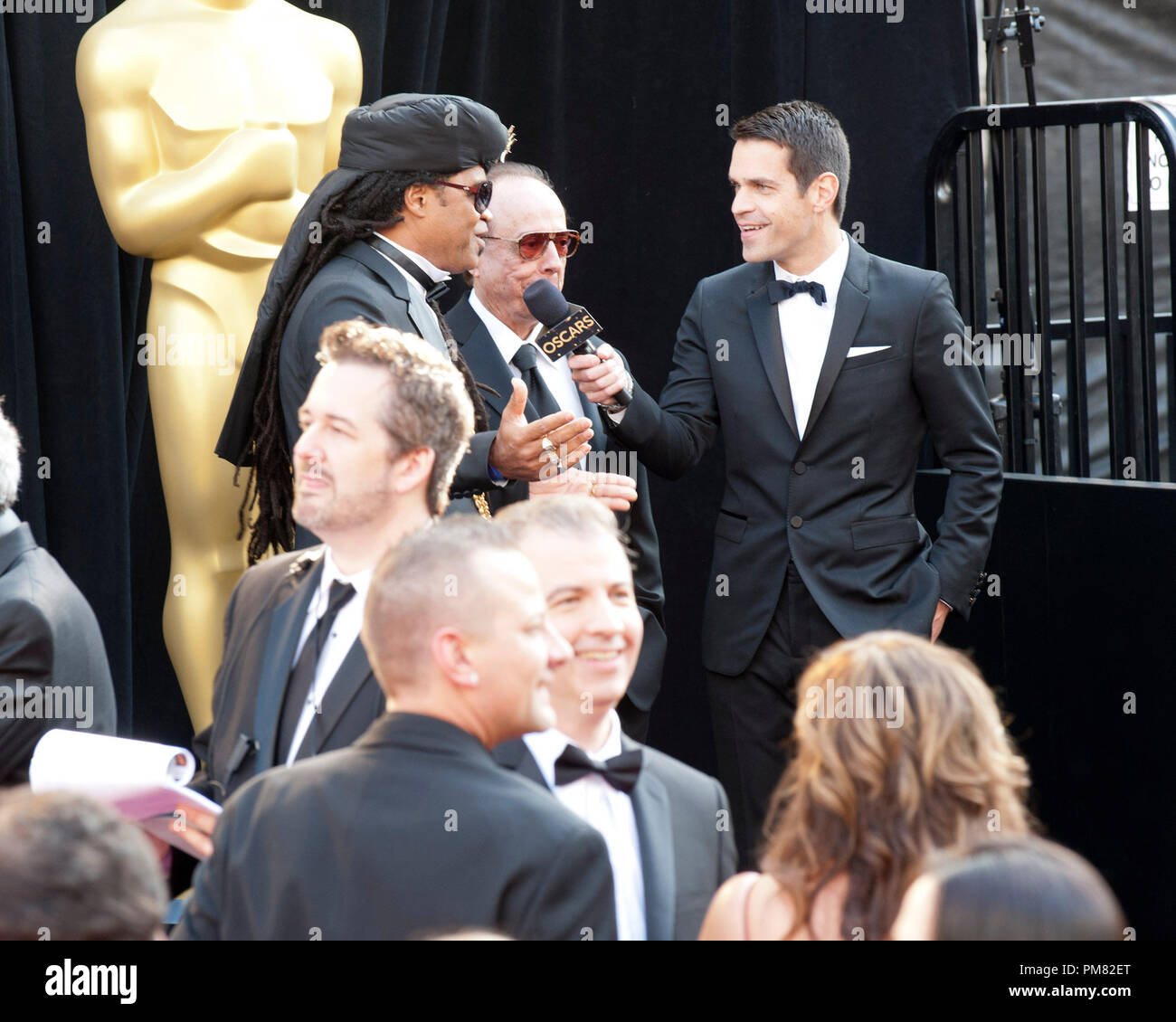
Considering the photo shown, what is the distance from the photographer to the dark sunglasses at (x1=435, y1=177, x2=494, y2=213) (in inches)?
121

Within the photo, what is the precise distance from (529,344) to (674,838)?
169 cm

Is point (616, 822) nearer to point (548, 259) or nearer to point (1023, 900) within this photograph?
point (1023, 900)

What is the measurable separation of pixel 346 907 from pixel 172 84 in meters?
2.21

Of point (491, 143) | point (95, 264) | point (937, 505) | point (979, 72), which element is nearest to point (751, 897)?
point (491, 143)

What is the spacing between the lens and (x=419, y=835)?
1639mm

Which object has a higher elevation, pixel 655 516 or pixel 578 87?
pixel 578 87

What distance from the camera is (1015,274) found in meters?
4.36

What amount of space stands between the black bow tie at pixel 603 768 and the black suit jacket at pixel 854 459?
1.56 m

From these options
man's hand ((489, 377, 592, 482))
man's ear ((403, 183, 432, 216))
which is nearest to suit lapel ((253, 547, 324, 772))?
man's hand ((489, 377, 592, 482))

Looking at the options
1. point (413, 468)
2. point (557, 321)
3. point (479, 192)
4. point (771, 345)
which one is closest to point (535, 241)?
point (479, 192)

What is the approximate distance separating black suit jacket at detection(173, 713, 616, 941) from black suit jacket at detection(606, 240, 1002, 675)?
187 centimetres

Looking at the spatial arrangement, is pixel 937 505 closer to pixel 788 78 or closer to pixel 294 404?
pixel 788 78

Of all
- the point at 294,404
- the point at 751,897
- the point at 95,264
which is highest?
the point at 95,264

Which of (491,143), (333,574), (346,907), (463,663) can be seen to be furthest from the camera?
(491,143)
